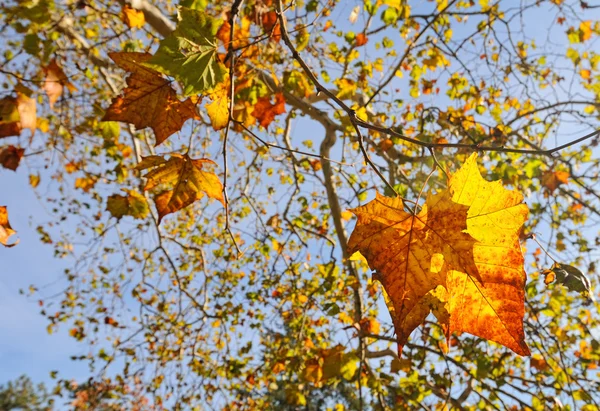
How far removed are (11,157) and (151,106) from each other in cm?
264

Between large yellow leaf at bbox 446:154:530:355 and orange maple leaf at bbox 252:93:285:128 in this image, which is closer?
large yellow leaf at bbox 446:154:530:355

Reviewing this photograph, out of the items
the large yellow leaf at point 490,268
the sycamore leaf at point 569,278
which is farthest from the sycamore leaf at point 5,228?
the sycamore leaf at point 569,278

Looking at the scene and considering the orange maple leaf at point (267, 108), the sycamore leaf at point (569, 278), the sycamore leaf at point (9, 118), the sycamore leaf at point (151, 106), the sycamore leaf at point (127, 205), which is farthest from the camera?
the sycamore leaf at point (127, 205)

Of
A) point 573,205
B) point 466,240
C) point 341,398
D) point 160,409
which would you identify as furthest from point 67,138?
point 341,398

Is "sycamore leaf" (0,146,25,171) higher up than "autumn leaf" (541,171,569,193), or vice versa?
"autumn leaf" (541,171,569,193)

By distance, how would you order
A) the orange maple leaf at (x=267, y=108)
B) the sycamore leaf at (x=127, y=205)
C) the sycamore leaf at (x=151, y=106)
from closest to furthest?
the sycamore leaf at (x=151, y=106)
the orange maple leaf at (x=267, y=108)
the sycamore leaf at (x=127, y=205)

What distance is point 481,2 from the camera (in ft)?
14.9

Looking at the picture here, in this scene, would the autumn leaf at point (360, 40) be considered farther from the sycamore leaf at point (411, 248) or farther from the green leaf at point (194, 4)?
the sycamore leaf at point (411, 248)

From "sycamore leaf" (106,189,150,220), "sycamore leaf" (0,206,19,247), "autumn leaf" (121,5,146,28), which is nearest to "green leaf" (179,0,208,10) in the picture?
"autumn leaf" (121,5,146,28)

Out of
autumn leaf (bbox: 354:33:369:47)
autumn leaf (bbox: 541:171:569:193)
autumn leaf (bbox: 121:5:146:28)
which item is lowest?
autumn leaf (bbox: 541:171:569:193)

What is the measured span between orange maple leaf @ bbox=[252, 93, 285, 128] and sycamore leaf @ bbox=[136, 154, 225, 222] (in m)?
1.12

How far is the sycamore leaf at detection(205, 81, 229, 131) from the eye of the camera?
4.71 feet

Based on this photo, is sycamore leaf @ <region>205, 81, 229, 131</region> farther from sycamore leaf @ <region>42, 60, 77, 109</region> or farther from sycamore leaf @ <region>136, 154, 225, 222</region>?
sycamore leaf @ <region>42, 60, 77, 109</region>

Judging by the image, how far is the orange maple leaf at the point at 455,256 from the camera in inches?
32.8
